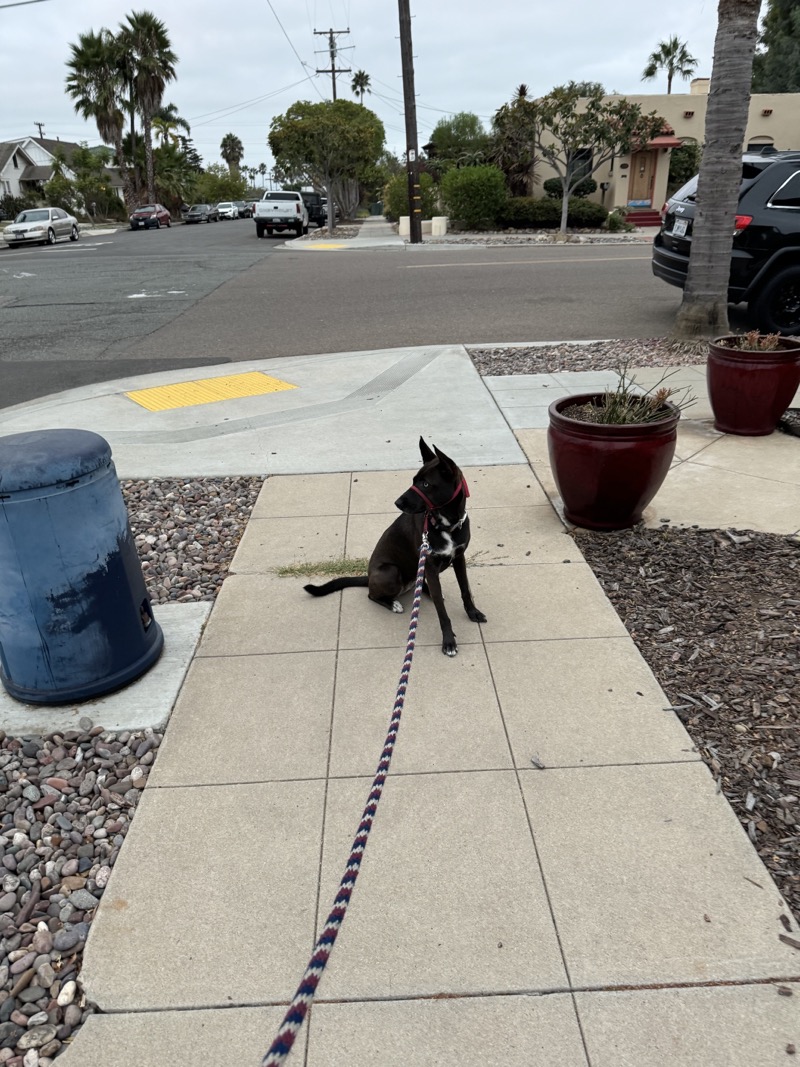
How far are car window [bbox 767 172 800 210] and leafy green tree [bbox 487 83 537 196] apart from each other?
20.7 metres

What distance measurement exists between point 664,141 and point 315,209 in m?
19.7

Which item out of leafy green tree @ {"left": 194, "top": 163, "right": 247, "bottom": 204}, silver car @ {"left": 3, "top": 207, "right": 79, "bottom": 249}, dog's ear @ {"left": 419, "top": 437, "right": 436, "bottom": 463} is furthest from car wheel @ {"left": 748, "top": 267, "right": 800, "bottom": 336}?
leafy green tree @ {"left": 194, "top": 163, "right": 247, "bottom": 204}

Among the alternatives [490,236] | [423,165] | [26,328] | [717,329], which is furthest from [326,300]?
[423,165]

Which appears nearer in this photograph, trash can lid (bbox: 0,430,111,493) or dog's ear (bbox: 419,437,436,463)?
trash can lid (bbox: 0,430,111,493)

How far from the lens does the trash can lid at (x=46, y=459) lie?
3.05 m

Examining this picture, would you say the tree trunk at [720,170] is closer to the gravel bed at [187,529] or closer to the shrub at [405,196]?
the gravel bed at [187,529]

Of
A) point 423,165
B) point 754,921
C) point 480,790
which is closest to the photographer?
point 754,921

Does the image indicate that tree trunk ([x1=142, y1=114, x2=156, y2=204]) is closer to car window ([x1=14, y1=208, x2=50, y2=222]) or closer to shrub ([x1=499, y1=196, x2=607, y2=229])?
car window ([x1=14, y1=208, x2=50, y2=222])

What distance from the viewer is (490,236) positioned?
97.2 ft

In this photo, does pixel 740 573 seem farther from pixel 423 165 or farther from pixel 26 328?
pixel 423 165

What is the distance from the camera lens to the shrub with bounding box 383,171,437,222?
34344mm

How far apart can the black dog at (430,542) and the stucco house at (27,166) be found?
242 feet

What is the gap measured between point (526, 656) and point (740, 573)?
1.49m

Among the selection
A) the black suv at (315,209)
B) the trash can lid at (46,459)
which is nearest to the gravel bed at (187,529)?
the trash can lid at (46,459)
